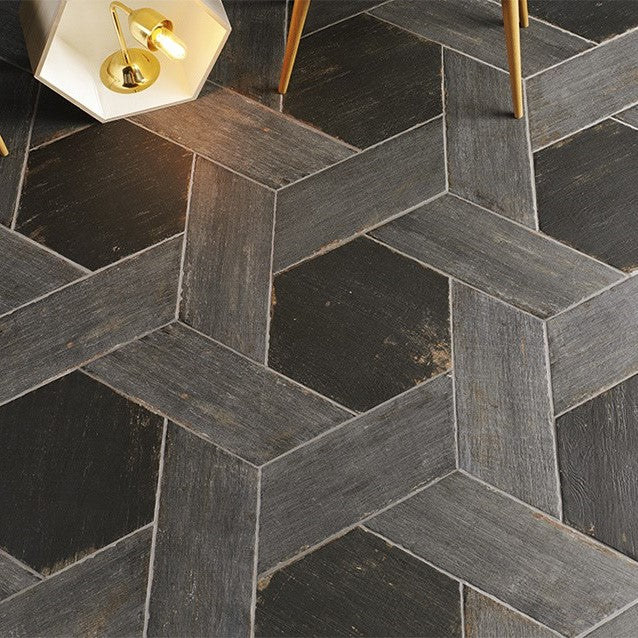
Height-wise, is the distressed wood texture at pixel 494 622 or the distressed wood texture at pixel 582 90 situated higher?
the distressed wood texture at pixel 582 90

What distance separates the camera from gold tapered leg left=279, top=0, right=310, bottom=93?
1.80 metres

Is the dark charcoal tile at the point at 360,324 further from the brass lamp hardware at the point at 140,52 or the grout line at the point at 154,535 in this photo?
the brass lamp hardware at the point at 140,52

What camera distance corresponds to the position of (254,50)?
2.05 m

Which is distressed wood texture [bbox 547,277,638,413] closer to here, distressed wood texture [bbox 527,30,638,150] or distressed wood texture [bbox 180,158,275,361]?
distressed wood texture [bbox 527,30,638,150]

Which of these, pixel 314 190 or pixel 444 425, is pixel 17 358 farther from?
pixel 444 425

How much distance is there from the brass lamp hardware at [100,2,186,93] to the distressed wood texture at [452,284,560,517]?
0.75 meters

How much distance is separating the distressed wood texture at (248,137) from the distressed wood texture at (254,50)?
41mm

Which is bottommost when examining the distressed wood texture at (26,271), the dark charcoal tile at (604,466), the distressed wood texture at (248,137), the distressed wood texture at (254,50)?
the dark charcoal tile at (604,466)

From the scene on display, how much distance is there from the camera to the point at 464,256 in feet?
5.98

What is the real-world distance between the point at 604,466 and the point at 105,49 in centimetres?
134

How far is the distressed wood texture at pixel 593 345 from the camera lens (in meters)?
1.70

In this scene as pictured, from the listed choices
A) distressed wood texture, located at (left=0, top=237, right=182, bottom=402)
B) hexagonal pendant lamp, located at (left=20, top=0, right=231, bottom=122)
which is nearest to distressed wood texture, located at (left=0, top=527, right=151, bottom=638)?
distressed wood texture, located at (left=0, top=237, right=182, bottom=402)

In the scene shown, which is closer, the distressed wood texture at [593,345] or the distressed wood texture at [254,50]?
the distressed wood texture at [593,345]

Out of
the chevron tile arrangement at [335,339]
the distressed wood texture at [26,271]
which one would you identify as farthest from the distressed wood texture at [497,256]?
the distressed wood texture at [26,271]
